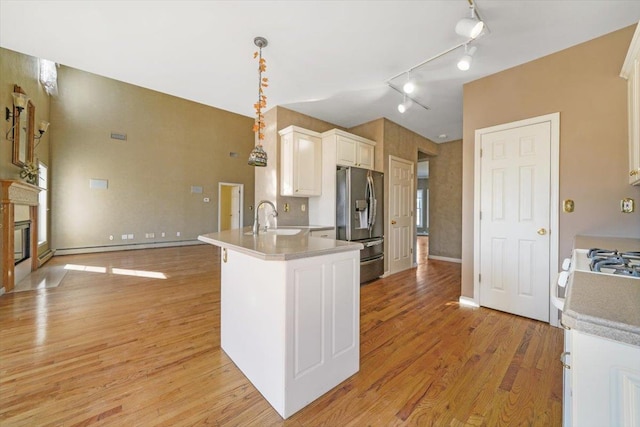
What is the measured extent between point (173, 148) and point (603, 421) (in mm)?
8758

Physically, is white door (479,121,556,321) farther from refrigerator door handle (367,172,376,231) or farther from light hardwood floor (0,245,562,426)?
refrigerator door handle (367,172,376,231)

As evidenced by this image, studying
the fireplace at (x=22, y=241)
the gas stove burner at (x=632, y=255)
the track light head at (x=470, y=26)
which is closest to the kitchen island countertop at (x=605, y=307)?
the gas stove burner at (x=632, y=255)

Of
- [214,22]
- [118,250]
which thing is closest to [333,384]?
[214,22]

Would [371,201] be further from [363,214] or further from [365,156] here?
[365,156]

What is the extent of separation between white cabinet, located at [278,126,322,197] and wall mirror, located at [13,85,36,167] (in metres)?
3.83

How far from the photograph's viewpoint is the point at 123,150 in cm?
673

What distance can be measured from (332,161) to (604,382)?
3606mm

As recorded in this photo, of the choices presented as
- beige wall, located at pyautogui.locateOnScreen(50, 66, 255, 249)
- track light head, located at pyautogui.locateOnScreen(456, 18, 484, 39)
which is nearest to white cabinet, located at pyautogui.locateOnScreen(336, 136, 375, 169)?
track light head, located at pyautogui.locateOnScreen(456, 18, 484, 39)

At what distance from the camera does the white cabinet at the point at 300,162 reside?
12.4 feet

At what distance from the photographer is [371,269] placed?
4.08 m

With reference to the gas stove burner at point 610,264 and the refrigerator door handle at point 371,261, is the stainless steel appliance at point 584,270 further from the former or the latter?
the refrigerator door handle at point 371,261

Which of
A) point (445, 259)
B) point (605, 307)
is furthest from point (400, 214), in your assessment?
point (605, 307)

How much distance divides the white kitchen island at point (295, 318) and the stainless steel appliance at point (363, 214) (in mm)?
2084

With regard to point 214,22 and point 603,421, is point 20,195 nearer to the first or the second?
point 214,22
